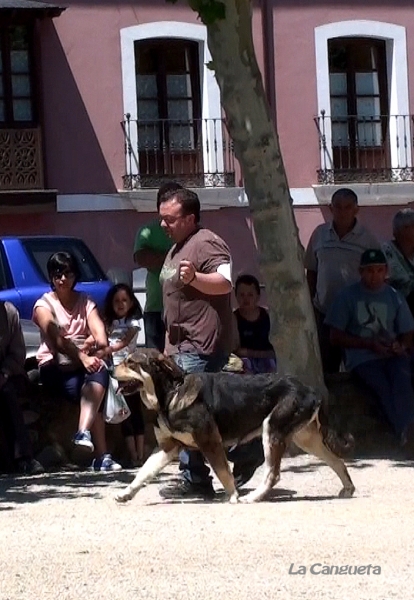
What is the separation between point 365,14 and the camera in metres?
24.7

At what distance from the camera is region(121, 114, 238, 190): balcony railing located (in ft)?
78.0

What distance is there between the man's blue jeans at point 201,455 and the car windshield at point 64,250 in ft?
21.8

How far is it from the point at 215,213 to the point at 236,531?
647 inches

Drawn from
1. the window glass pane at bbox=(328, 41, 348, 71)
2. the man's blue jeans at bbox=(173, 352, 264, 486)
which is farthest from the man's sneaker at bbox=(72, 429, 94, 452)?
the window glass pane at bbox=(328, 41, 348, 71)

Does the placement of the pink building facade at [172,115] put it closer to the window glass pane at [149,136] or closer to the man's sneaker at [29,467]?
the window glass pane at [149,136]

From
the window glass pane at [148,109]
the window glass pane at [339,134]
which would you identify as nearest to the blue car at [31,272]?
the window glass pane at [148,109]

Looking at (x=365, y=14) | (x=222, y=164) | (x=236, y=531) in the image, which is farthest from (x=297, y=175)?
(x=236, y=531)

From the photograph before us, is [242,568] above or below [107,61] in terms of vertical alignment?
below

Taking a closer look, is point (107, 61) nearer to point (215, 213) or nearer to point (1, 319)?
point (215, 213)

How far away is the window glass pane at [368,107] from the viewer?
24.9 m

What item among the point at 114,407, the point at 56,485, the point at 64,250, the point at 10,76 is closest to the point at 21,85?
the point at 10,76

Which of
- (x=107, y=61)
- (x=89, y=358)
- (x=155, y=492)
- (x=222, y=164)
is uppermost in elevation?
(x=107, y=61)

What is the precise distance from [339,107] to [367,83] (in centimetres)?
64

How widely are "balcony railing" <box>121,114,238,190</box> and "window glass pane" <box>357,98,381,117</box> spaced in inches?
97.4
